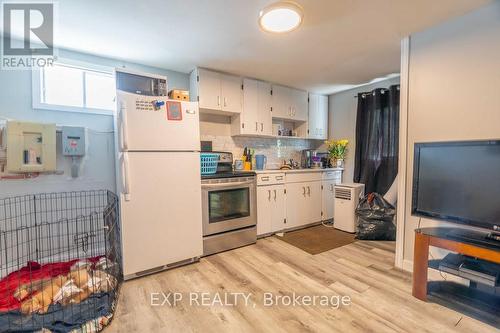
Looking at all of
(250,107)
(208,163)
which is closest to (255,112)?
(250,107)

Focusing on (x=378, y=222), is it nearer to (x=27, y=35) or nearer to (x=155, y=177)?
(x=155, y=177)

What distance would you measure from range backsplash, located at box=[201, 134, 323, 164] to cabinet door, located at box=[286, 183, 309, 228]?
0.73m

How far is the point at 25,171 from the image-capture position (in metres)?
2.14

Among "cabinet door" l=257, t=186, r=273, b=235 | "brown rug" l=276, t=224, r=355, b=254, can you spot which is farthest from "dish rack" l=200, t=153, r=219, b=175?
"brown rug" l=276, t=224, r=355, b=254

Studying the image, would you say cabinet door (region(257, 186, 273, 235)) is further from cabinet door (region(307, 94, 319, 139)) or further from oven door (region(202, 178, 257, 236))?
cabinet door (region(307, 94, 319, 139))

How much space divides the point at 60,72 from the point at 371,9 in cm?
304

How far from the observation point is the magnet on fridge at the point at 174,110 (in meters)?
2.27

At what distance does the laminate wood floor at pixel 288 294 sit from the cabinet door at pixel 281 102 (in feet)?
7.04

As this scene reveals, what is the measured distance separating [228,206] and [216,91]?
1.52 meters

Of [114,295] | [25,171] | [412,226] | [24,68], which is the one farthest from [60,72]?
[412,226]

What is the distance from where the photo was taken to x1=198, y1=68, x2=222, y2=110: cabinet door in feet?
9.77

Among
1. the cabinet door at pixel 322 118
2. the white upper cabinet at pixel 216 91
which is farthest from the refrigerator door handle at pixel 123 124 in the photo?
the cabinet door at pixel 322 118

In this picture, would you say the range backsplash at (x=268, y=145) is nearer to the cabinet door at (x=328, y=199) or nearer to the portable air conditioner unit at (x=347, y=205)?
the cabinet door at (x=328, y=199)

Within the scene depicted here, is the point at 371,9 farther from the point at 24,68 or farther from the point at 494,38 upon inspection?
the point at 24,68
